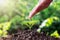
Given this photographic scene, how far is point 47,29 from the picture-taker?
3562mm

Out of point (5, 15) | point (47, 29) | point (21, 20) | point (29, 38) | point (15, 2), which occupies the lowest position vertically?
point (29, 38)

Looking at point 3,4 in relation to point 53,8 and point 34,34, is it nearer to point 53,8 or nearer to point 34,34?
point 53,8

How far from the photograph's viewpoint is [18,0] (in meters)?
4.87

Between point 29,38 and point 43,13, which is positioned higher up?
point 43,13

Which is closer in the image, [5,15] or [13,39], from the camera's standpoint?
[13,39]

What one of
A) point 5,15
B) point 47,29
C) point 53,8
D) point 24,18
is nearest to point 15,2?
point 5,15

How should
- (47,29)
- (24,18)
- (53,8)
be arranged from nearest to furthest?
(47,29)
(53,8)
(24,18)

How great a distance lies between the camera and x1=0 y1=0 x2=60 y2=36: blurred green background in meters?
3.81

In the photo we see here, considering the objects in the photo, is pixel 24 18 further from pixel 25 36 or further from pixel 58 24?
pixel 25 36

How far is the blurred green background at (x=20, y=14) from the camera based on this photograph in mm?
3807

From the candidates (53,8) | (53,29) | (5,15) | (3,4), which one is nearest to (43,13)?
(53,8)

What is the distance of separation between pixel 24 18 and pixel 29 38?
1.78 metres

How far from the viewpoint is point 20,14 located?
451 cm

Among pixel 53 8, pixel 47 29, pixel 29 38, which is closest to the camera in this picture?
pixel 29 38
